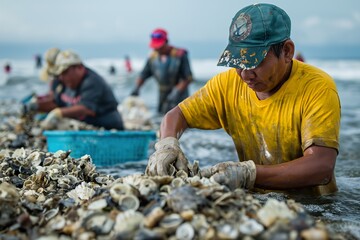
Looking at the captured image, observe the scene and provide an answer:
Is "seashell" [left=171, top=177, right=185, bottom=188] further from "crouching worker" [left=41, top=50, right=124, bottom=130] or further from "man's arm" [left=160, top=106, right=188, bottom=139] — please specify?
"crouching worker" [left=41, top=50, right=124, bottom=130]

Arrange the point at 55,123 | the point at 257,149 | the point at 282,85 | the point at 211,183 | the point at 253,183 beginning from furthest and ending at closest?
the point at 55,123 < the point at 257,149 < the point at 282,85 < the point at 253,183 < the point at 211,183

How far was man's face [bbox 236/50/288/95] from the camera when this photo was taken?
10.2ft

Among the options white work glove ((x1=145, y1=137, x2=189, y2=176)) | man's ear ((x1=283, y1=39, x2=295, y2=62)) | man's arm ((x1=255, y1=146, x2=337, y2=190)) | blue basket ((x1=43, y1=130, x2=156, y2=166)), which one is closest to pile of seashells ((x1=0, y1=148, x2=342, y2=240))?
white work glove ((x1=145, y1=137, x2=189, y2=176))

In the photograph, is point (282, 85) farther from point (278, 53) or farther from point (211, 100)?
point (211, 100)

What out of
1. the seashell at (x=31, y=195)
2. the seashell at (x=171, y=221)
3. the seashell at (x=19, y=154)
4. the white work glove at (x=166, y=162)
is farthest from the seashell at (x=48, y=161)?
the seashell at (x=171, y=221)

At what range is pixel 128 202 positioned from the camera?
7.99 feet

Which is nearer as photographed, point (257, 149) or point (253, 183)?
point (253, 183)

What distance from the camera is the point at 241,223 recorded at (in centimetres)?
217

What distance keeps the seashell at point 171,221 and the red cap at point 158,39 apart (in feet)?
25.8

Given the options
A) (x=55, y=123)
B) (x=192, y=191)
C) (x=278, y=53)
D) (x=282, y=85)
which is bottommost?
(x=55, y=123)

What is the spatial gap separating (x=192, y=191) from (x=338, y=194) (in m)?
2.03

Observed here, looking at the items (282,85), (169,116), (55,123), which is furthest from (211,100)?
(55,123)

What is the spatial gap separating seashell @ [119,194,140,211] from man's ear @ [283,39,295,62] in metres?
1.45

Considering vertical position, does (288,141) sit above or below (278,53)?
below
